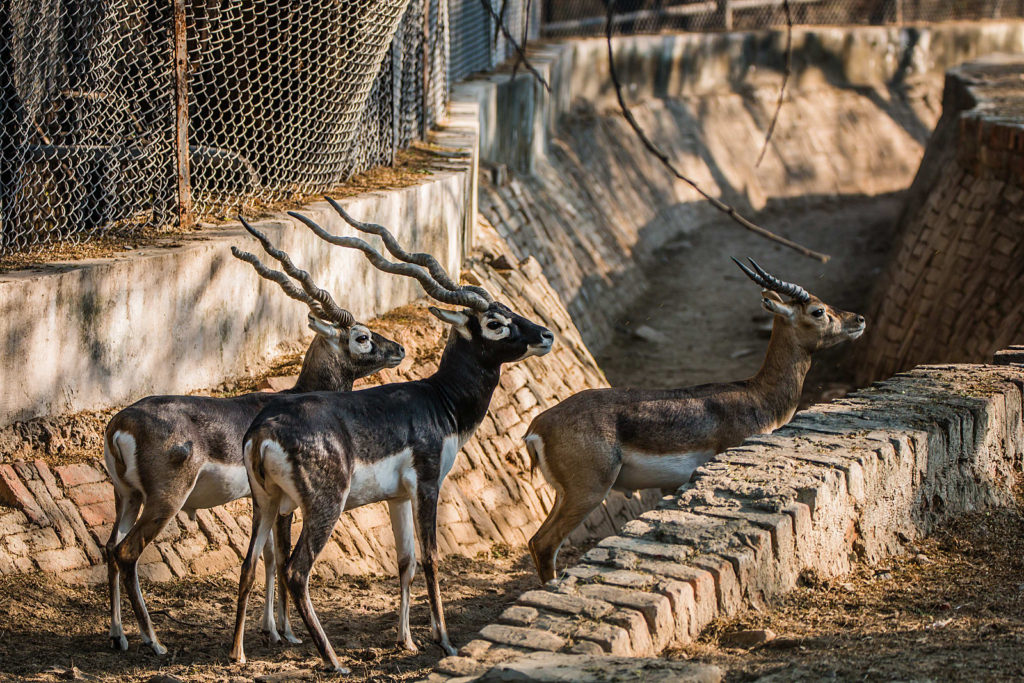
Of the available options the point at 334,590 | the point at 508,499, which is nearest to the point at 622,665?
the point at 334,590

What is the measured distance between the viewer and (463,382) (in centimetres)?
719

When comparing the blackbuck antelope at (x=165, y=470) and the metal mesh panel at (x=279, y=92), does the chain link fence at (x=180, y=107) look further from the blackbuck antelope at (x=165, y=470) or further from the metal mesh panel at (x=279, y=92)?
the blackbuck antelope at (x=165, y=470)

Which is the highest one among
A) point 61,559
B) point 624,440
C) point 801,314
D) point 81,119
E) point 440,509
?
point 81,119

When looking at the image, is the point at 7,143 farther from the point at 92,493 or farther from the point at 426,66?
the point at 426,66

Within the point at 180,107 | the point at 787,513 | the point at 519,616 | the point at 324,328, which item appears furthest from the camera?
the point at 180,107

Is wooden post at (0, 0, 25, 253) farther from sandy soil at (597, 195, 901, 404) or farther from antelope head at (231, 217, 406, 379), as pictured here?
sandy soil at (597, 195, 901, 404)

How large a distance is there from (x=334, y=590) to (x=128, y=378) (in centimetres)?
175

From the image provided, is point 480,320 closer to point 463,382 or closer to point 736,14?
point 463,382

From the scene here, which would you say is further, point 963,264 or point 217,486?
point 963,264

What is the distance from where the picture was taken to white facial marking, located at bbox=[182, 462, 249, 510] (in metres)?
6.57

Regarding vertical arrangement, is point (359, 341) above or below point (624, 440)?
above

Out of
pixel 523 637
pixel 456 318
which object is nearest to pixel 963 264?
pixel 456 318

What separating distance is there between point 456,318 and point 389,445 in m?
1.03

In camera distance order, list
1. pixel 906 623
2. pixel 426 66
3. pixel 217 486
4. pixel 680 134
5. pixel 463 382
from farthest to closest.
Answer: pixel 680 134
pixel 426 66
pixel 463 382
pixel 217 486
pixel 906 623
